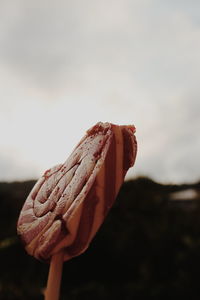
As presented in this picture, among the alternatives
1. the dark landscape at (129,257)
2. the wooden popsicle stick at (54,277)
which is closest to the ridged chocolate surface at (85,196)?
the wooden popsicle stick at (54,277)

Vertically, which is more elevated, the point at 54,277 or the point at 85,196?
the point at 85,196

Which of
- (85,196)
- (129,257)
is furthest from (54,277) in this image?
(129,257)

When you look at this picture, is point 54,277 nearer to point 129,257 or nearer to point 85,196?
point 85,196

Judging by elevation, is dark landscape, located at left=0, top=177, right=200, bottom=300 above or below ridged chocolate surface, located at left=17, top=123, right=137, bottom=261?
above

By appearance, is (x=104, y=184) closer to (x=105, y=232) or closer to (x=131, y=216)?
(x=105, y=232)

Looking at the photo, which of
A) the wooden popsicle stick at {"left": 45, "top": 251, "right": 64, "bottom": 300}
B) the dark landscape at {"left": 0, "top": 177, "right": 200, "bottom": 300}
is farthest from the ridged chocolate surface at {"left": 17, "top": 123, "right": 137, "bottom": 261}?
the dark landscape at {"left": 0, "top": 177, "right": 200, "bottom": 300}

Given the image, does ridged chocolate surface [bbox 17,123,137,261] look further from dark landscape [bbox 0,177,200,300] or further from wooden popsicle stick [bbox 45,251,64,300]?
dark landscape [bbox 0,177,200,300]
